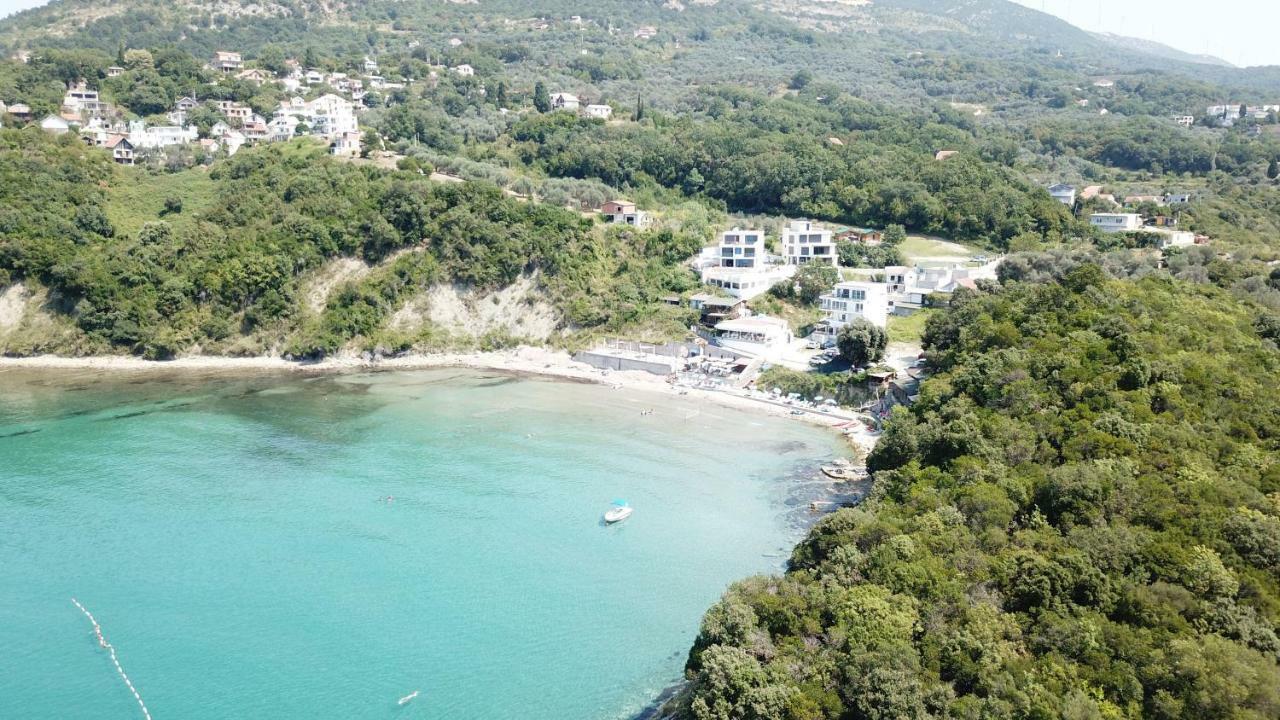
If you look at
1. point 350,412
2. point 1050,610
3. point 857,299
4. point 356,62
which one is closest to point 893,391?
point 857,299

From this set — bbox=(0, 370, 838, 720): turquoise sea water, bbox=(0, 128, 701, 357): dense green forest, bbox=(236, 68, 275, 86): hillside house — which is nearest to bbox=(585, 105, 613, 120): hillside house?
bbox=(0, 128, 701, 357): dense green forest

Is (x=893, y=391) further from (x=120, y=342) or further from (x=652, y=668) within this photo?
(x=120, y=342)

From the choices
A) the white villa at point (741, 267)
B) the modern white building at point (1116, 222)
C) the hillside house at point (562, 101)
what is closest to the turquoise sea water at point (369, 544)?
the white villa at point (741, 267)

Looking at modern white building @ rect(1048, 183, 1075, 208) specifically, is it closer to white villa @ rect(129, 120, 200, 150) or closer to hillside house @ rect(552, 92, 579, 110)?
hillside house @ rect(552, 92, 579, 110)

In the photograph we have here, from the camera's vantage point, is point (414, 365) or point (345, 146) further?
point (345, 146)

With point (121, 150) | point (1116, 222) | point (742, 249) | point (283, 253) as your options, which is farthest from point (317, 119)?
point (1116, 222)

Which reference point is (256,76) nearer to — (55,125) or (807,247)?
(55,125)
